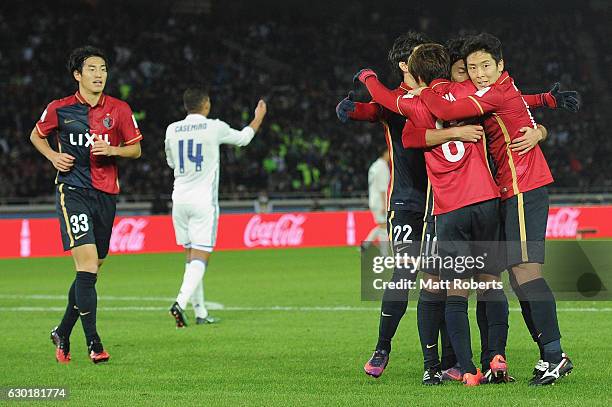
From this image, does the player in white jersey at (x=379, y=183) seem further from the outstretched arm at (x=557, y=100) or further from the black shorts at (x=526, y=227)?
the black shorts at (x=526, y=227)

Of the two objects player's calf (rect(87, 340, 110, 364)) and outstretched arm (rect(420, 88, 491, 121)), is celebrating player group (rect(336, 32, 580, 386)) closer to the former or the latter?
outstretched arm (rect(420, 88, 491, 121))

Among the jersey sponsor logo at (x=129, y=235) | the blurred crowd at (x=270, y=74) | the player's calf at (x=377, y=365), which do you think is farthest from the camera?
the blurred crowd at (x=270, y=74)

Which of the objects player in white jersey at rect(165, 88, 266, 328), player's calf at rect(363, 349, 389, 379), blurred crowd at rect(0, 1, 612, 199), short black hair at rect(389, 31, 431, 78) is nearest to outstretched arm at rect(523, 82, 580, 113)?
short black hair at rect(389, 31, 431, 78)

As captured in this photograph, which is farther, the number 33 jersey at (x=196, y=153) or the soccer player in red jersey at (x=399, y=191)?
the number 33 jersey at (x=196, y=153)

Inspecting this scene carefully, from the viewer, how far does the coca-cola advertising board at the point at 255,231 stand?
20.9 metres

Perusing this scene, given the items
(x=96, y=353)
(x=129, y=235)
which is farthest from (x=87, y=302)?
(x=129, y=235)

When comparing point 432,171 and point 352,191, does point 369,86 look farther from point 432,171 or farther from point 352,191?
point 352,191

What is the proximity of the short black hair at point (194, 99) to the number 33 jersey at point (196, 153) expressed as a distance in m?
0.08

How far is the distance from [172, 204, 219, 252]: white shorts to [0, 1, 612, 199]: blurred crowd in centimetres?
1706

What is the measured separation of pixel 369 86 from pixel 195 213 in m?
4.19

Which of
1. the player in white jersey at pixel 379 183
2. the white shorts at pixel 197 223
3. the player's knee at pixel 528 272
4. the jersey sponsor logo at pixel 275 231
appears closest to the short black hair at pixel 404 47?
the player's knee at pixel 528 272

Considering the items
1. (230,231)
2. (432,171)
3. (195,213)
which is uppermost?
(432,171)

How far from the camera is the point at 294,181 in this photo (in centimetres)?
2978

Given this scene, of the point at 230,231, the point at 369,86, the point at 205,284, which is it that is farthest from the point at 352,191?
the point at 369,86
